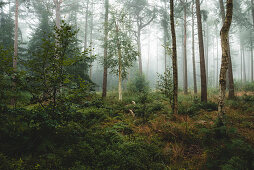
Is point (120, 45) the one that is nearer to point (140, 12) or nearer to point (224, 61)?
point (224, 61)

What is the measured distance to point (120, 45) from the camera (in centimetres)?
1042

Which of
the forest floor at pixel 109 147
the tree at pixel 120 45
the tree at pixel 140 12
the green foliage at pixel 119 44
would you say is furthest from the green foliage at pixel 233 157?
the tree at pixel 140 12

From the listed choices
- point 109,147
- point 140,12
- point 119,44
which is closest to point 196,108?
point 109,147

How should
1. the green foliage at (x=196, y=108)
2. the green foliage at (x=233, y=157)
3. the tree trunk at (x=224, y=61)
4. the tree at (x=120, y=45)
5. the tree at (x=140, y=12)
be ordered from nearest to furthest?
the green foliage at (x=233, y=157)
the tree trunk at (x=224, y=61)
the green foliage at (x=196, y=108)
the tree at (x=120, y=45)
the tree at (x=140, y=12)

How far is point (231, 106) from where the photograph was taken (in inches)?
284

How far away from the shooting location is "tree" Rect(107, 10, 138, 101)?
33.8ft

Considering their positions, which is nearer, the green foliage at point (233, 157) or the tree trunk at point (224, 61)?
the green foliage at point (233, 157)

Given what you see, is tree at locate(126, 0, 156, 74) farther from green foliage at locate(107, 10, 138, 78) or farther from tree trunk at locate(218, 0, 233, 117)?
tree trunk at locate(218, 0, 233, 117)

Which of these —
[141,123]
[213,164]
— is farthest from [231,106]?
[213,164]

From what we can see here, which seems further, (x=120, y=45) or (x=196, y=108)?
(x=120, y=45)

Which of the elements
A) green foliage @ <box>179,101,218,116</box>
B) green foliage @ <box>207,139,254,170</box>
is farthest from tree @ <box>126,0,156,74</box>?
green foliage @ <box>207,139,254,170</box>

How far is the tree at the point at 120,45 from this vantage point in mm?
10297

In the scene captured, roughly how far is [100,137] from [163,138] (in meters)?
2.11

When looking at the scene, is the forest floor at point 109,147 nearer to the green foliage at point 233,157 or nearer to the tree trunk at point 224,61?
the green foliage at point 233,157
